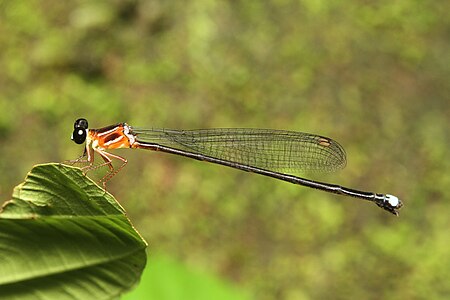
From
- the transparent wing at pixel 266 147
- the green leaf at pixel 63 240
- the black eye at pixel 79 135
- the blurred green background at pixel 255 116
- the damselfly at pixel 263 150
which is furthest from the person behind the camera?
the blurred green background at pixel 255 116

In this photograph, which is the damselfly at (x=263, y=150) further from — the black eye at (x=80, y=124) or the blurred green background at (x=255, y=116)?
the blurred green background at (x=255, y=116)

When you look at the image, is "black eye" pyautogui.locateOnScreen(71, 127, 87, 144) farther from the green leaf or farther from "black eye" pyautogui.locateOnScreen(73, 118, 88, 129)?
the green leaf

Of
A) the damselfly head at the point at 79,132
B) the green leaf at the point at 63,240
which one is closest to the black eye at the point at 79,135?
the damselfly head at the point at 79,132

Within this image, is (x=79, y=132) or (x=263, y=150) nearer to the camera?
(x=79, y=132)

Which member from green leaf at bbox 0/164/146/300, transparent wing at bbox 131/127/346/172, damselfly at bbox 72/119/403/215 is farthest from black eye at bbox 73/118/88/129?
green leaf at bbox 0/164/146/300

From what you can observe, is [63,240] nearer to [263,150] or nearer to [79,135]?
[79,135]

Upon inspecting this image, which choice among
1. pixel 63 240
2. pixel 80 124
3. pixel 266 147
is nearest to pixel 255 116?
pixel 266 147
